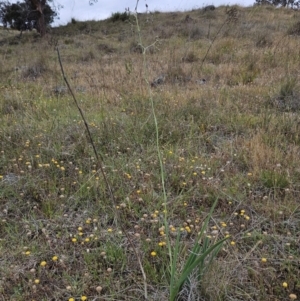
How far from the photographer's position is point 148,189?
2389 millimetres

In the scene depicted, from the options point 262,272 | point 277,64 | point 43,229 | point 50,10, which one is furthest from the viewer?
point 50,10

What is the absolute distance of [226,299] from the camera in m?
1.55

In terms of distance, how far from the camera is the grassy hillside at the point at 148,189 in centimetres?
167

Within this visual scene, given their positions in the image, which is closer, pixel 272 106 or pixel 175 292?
pixel 175 292

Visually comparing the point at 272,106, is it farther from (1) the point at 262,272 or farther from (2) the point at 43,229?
(2) the point at 43,229

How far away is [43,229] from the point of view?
1.95 m

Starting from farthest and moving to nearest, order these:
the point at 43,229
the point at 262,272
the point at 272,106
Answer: the point at 272,106
the point at 43,229
the point at 262,272

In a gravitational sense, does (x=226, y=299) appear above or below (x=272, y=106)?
below

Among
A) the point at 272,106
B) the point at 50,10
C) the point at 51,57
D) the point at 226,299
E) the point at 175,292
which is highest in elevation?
the point at 50,10

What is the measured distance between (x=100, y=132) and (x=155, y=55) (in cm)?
437

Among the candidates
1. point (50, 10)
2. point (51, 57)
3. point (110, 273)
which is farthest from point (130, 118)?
point (50, 10)

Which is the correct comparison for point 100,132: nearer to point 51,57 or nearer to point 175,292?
point 175,292

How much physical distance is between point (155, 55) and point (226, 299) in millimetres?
6261

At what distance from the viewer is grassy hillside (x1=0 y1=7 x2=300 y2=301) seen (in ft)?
5.49
